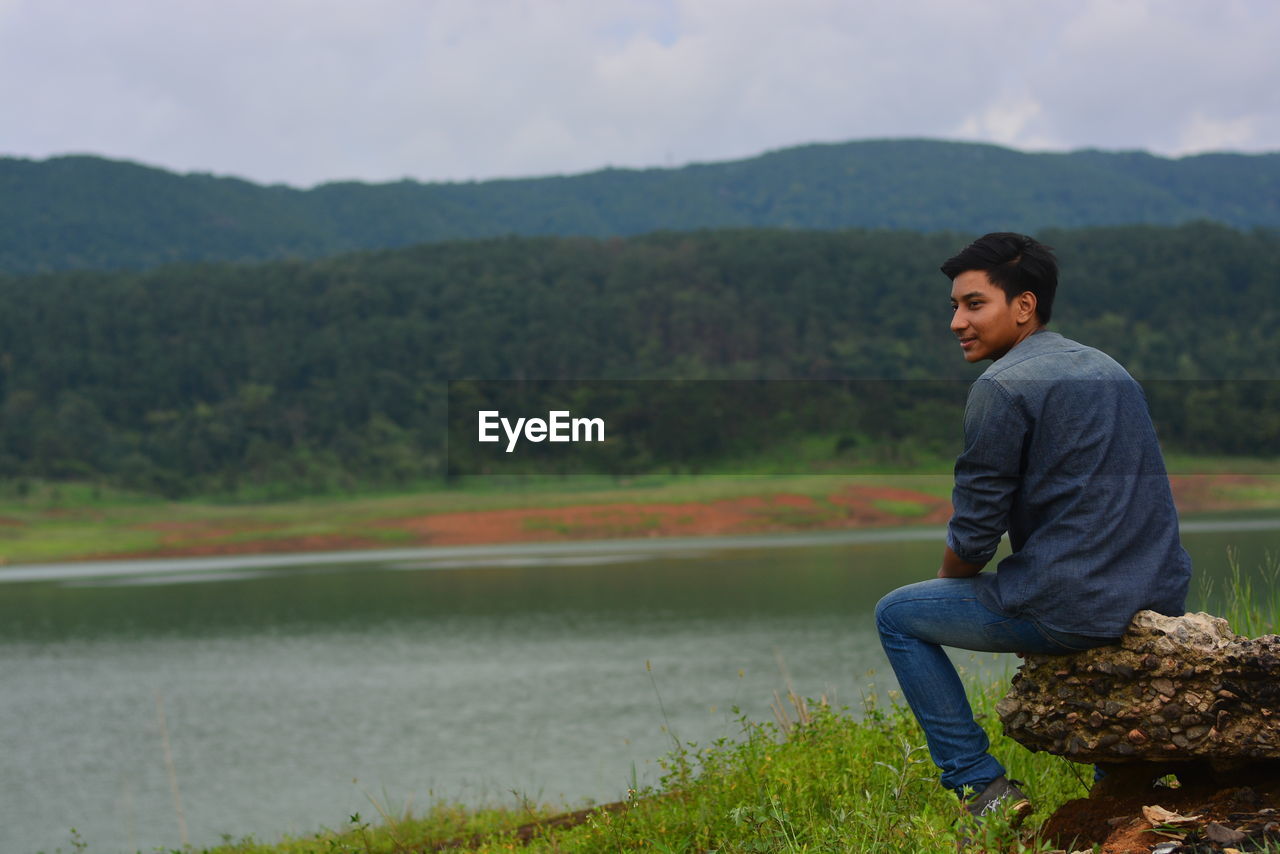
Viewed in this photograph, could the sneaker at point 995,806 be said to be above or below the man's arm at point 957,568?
below

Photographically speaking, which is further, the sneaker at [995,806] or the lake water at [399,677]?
the lake water at [399,677]

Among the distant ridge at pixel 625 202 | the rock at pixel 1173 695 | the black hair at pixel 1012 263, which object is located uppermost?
the distant ridge at pixel 625 202

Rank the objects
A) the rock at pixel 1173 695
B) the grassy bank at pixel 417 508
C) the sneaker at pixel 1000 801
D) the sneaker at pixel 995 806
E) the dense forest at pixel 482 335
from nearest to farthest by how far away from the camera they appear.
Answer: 1. the rock at pixel 1173 695
2. the sneaker at pixel 995 806
3. the sneaker at pixel 1000 801
4. the grassy bank at pixel 417 508
5. the dense forest at pixel 482 335

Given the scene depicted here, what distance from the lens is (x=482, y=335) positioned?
272 feet

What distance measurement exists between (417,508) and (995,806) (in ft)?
159

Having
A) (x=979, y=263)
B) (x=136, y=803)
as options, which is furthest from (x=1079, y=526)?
(x=136, y=803)

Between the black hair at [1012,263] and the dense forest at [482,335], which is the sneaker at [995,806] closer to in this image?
the black hair at [1012,263]

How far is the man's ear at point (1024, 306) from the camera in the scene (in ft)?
11.0

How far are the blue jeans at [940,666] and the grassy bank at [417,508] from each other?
4132 cm

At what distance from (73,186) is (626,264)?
3712 inches

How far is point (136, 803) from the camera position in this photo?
1071 centimetres

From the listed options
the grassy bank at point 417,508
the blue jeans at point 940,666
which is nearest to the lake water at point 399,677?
the blue jeans at point 940,666

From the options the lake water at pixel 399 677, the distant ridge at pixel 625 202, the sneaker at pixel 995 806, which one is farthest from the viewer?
the distant ridge at pixel 625 202
